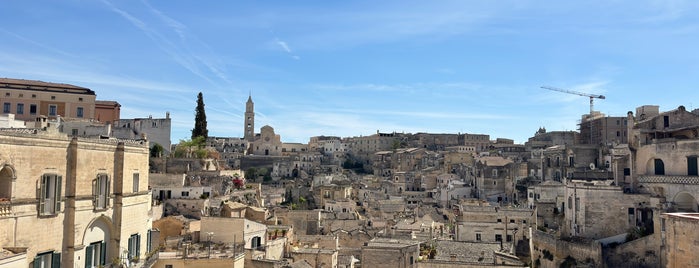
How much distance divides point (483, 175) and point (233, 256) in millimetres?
45407

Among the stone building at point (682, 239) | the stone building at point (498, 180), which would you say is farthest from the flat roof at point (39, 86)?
the stone building at point (682, 239)

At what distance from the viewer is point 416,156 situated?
93.9 metres

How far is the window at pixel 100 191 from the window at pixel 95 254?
4.24 feet

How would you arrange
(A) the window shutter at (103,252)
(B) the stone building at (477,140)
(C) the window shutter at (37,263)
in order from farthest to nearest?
(B) the stone building at (477,140)
(A) the window shutter at (103,252)
(C) the window shutter at (37,263)

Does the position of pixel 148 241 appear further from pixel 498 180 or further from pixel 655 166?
pixel 498 180

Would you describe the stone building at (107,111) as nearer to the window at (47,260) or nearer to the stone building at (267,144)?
the window at (47,260)

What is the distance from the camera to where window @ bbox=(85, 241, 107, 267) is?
17.8m

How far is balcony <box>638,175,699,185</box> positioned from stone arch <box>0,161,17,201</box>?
29.8 metres

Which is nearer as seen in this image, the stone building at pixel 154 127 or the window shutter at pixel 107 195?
the window shutter at pixel 107 195

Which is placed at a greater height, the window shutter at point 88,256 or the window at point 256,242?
the window shutter at point 88,256

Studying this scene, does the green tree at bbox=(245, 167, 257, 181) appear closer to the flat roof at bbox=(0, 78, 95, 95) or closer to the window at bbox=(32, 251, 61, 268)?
the flat roof at bbox=(0, 78, 95, 95)

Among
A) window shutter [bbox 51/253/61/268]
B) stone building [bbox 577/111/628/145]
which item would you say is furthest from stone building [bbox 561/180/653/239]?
stone building [bbox 577/111/628/145]

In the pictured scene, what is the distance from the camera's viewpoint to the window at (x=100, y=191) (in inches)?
701

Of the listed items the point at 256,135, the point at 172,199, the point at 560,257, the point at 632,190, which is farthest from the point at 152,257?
the point at 256,135
